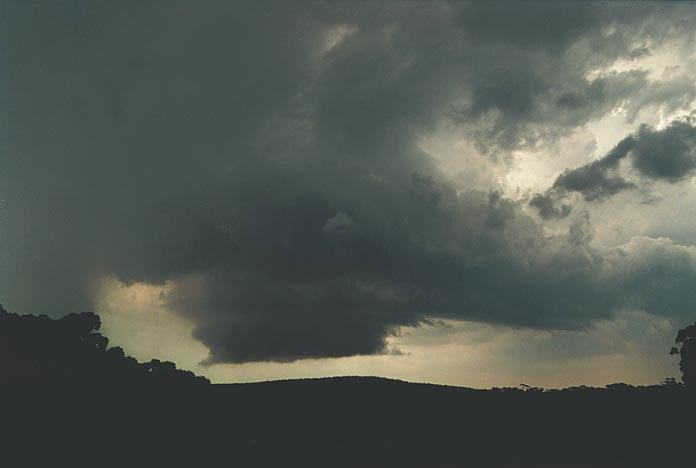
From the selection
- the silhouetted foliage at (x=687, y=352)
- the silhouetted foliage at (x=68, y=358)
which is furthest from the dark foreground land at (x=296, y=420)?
the silhouetted foliage at (x=687, y=352)

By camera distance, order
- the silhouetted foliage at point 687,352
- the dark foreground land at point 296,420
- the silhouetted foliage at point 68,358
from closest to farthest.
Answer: the dark foreground land at point 296,420 < the silhouetted foliage at point 68,358 < the silhouetted foliage at point 687,352

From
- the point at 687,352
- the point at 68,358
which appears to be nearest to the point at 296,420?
the point at 68,358

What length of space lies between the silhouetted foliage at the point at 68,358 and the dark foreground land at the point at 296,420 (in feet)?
0.68

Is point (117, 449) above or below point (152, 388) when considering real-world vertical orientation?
below

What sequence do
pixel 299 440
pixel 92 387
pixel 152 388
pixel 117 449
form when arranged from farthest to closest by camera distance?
pixel 152 388 < pixel 92 387 < pixel 299 440 < pixel 117 449

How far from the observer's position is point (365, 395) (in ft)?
302

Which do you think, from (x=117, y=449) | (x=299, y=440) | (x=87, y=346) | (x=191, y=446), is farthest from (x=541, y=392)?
(x=87, y=346)

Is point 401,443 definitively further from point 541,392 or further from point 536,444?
point 541,392

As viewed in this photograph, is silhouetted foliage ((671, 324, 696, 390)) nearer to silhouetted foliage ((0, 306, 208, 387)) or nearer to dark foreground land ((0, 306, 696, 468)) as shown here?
dark foreground land ((0, 306, 696, 468))

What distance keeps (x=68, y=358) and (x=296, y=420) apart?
3445cm

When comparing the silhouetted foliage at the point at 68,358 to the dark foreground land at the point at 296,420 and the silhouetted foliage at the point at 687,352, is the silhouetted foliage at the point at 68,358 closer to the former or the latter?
the dark foreground land at the point at 296,420

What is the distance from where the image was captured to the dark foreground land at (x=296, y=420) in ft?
226

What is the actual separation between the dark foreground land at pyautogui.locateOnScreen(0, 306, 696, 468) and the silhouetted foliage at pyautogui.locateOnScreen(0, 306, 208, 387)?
0.21 metres

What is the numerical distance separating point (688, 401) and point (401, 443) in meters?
38.3
